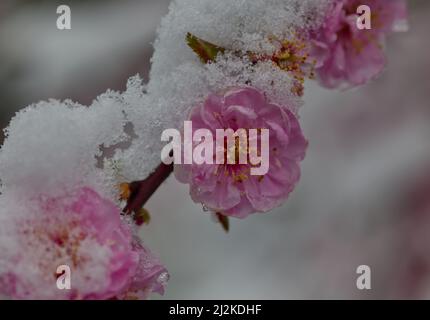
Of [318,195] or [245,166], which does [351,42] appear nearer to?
[245,166]

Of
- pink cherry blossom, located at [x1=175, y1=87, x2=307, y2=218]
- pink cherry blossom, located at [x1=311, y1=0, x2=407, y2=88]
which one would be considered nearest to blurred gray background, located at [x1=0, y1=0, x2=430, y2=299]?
pink cherry blossom, located at [x1=311, y1=0, x2=407, y2=88]

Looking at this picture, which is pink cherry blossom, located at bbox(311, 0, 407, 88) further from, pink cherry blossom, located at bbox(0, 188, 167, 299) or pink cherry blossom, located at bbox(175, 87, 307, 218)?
pink cherry blossom, located at bbox(0, 188, 167, 299)

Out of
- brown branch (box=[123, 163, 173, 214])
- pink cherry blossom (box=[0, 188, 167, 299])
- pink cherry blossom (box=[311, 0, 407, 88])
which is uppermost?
pink cherry blossom (box=[311, 0, 407, 88])

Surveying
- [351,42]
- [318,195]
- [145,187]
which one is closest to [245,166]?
[145,187]

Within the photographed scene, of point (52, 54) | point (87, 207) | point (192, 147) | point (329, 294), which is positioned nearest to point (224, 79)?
point (192, 147)

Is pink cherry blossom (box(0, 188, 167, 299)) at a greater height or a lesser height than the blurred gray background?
lesser

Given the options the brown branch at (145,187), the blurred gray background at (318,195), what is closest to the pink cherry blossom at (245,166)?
the brown branch at (145,187)

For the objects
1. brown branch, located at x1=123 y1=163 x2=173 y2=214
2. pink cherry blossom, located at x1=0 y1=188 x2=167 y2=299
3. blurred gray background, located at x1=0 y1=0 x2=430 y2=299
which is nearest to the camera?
pink cherry blossom, located at x1=0 y1=188 x2=167 y2=299
